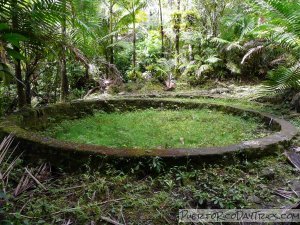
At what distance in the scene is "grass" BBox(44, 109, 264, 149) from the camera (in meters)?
4.54

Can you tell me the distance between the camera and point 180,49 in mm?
11758

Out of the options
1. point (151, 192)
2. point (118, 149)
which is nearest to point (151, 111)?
point (118, 149)

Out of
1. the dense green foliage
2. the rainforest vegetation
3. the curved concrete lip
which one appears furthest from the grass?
the dense green foliage

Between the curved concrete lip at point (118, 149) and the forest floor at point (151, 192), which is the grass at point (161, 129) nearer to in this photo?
the curved concrete lip at point (118, 149)

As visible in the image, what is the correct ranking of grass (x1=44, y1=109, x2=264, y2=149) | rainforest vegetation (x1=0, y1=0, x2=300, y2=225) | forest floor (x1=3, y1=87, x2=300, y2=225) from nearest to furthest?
forest floor (x1=3, y1=87, x2=300, y2=225) → rainforest vegetation (x1=0, y1=0, x2=300, y2=225) → grass (x1=44, y1=109, x2=264, y2=149)

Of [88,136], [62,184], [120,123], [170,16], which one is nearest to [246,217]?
[62,184]

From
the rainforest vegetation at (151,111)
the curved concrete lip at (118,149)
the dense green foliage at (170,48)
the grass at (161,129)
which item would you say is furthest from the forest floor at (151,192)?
the dense green foliage at (170,48)

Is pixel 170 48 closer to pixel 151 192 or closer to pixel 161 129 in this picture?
pixel 161 129

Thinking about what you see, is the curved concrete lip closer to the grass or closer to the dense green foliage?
the grass

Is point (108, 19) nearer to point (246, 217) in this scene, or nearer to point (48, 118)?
point (48, 118)

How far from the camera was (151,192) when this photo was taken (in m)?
3.01

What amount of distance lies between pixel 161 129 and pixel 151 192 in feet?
7.89

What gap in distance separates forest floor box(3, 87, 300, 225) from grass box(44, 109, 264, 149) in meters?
1.00

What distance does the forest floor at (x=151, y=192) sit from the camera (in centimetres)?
258
